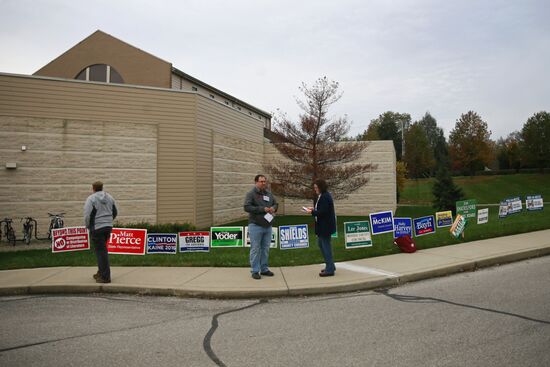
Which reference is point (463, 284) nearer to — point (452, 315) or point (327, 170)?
point (452, 315)

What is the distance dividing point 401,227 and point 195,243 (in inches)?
211

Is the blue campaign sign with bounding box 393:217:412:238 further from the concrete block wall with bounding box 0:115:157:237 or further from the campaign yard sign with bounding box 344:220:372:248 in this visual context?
the concrete block wall with bounding box 0:115:157:237

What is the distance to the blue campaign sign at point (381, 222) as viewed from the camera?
33.7 feet

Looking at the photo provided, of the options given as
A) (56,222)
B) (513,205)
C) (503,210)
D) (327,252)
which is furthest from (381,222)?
(56,222)

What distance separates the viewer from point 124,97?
17.6 metres

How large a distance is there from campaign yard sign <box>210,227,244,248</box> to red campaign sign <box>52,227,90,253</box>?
3529 millimetres

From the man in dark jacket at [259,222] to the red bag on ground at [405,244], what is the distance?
3.81 m

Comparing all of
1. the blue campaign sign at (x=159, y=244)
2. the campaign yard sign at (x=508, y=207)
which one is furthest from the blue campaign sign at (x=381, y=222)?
the campaign yard sign at (x=508, y=207)

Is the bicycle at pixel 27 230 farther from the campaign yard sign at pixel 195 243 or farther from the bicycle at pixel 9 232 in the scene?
the campaign yard sign at pixel 195 243

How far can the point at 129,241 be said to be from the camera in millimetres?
10344

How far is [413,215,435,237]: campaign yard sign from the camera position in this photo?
1109 centimetres

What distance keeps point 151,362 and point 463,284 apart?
5593 mm

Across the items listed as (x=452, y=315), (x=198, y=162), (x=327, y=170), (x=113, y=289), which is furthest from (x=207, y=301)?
(x=327, y=170)

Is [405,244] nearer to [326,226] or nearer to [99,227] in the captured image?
[326,226]
